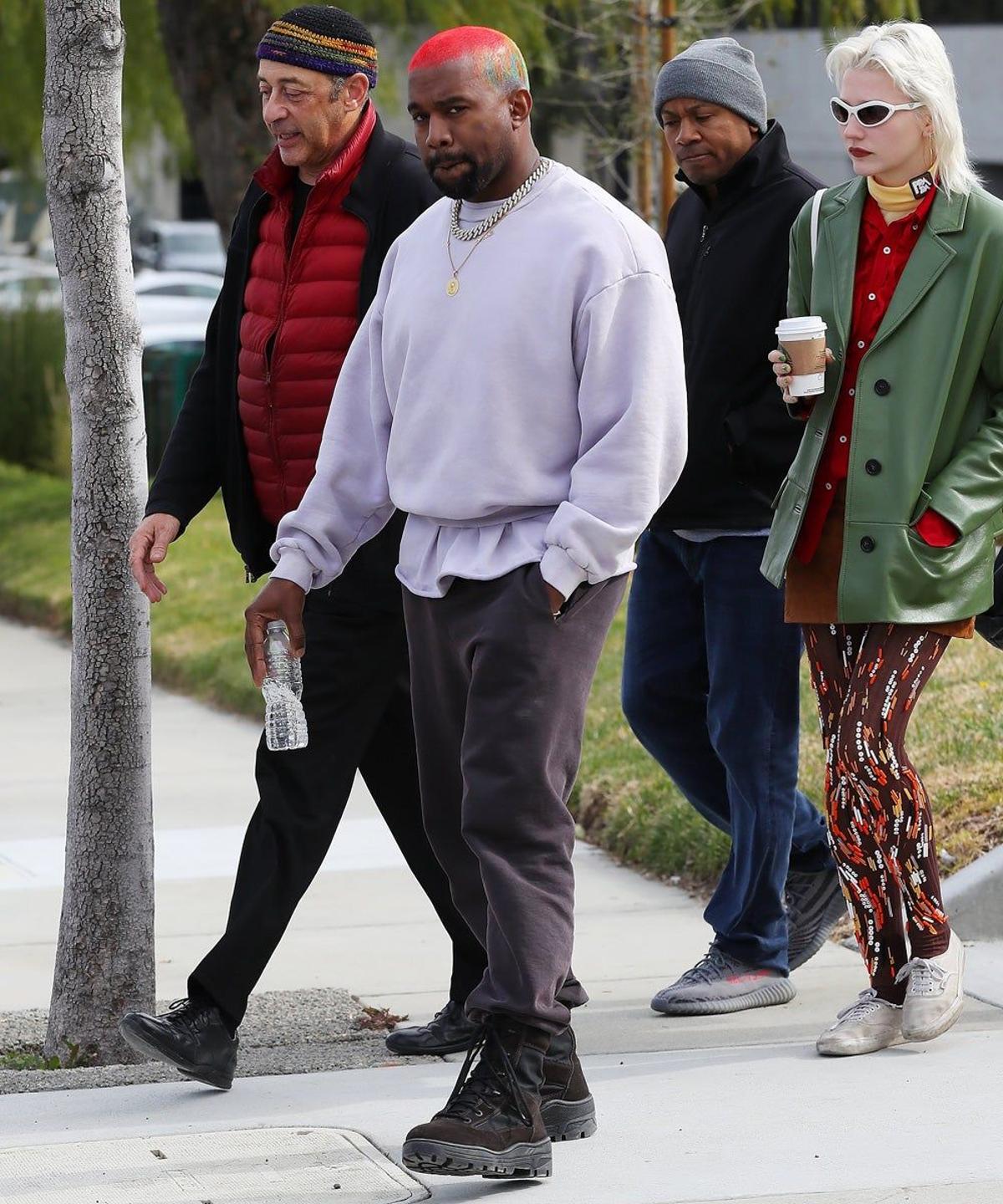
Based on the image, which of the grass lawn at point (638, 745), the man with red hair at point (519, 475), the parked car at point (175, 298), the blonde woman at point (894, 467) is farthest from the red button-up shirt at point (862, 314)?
the parked car at point (175, 298)

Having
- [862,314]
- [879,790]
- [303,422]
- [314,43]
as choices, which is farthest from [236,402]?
[879,790]

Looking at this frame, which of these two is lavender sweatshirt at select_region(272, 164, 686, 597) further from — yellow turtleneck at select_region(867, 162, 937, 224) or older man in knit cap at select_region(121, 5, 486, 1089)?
yellow turtleneck at select_region(867, 162, 937, 224)

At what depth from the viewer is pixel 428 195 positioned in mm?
4230

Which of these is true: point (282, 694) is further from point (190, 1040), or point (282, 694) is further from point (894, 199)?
point (894, 199)

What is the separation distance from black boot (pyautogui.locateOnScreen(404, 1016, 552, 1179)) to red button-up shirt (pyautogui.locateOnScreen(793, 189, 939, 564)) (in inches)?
47.6

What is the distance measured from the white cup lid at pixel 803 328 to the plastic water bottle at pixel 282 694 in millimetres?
1066

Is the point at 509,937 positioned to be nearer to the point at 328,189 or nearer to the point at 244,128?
the point at 328,189

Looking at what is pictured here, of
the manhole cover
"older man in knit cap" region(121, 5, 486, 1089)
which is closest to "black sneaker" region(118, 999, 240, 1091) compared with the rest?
"older man in knit cap" region(121, 5, 486, 1089)

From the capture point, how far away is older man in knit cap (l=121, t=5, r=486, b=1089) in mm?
4094

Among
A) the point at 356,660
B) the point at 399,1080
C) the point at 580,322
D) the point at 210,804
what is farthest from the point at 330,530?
the point at 210,804

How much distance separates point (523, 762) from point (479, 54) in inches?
45.3

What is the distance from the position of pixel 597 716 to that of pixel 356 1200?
13.5 ft

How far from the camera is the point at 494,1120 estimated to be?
344 centimetres

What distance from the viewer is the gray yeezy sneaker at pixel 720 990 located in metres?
4.60
